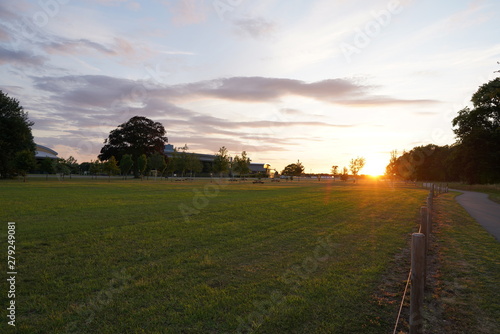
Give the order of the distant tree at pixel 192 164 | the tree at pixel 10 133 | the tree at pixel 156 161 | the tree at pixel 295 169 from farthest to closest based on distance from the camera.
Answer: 1. the tree at pixel 295 169
2. the distant tree at pixel 192 164
3. the tree at pixel 156 161
4. the tree at pixel 10 133

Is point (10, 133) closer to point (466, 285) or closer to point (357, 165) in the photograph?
point (466, 285)

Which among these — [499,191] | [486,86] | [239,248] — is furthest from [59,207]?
[486,86]

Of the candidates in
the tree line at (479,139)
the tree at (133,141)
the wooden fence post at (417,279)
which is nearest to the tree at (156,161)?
the tree at (133,141)

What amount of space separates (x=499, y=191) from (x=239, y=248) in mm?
44225

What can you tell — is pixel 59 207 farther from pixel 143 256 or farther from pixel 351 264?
pixel 351 264

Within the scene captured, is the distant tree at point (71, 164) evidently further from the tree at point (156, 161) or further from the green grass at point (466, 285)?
the green grass at point (466, 285)

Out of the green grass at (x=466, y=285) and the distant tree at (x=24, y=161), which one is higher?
the distant tree at (x=24, y=161)

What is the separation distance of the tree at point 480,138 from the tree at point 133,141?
63.6 m

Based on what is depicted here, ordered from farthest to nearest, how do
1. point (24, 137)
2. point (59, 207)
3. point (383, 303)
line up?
point (24, 137) < point (59, 207) < point (383, 303)

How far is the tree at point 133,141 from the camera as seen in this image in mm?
76438

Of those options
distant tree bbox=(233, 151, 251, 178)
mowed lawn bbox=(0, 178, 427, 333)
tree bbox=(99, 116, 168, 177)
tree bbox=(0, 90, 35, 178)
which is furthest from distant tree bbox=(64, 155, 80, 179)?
mowed lawn bbox=(0, 178, 427, 333)

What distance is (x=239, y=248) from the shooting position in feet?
30.6

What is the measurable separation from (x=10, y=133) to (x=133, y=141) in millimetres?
28035

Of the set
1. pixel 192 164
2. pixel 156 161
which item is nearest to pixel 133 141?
pixel 156 161
